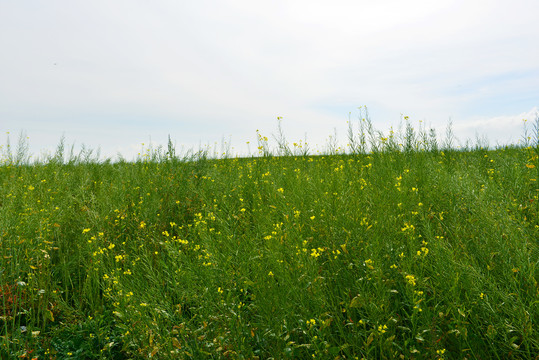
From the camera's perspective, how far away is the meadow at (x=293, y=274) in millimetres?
2018

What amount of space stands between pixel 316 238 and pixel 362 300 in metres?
0.92

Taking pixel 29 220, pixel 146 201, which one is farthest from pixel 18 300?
pixel 146 201

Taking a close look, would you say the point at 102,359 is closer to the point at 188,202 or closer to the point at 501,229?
the point at 188,202

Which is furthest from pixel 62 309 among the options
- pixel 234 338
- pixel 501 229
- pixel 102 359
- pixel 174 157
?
pixel 501 229

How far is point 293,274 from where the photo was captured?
224 cm

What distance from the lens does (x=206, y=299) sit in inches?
88.7

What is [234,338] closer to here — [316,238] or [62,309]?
[316,238]

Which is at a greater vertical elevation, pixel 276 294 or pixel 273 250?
pixel 273 250

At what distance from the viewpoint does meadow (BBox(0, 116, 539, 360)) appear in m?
2.02

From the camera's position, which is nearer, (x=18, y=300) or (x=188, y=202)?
(x=18, y=300)

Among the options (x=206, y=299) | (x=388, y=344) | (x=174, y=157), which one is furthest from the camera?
(x=174, y=157)

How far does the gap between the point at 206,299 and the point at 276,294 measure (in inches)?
18.5

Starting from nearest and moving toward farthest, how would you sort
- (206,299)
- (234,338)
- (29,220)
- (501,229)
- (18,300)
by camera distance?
(234,338) < (206,299) < (501,229) < (18,300) < (29,220)

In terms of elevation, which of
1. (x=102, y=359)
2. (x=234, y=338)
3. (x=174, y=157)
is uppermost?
(x=174, y=157)
